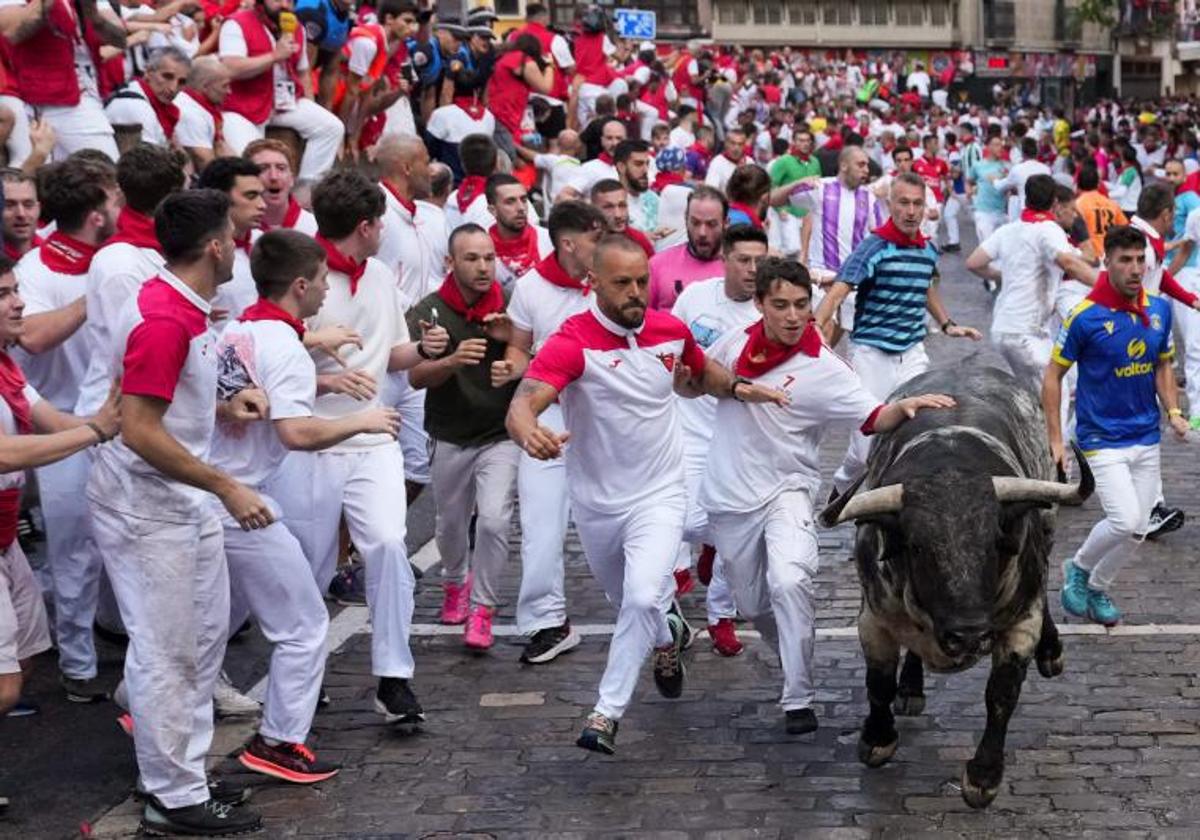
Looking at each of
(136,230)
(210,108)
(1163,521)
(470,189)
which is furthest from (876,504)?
(470,189)

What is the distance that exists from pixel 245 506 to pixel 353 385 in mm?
1119

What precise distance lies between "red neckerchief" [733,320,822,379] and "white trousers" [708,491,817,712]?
1.83ft

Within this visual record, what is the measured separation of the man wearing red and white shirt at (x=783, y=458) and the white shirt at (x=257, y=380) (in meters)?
1.89

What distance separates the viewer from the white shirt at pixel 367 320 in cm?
789

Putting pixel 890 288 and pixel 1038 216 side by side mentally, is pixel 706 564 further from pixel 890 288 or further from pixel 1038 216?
pixel 1038 216

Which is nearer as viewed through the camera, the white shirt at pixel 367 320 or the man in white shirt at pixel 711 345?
the white shirt at pixel 367 320

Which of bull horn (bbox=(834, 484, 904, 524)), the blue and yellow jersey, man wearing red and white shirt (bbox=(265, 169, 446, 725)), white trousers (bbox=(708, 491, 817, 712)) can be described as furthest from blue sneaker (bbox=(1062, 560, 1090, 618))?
man wearing red and white shirt (bbox=(265, 169, 446, 725))

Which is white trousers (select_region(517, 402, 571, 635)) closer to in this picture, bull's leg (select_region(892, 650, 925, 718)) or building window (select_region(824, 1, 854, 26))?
bull's leg (select_region(892, 650, 925, 718))

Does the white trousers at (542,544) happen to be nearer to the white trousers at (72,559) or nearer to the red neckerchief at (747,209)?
the white trousers at (72,559)

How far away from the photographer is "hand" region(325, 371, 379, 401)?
7.30 m

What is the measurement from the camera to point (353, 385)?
7340 mm

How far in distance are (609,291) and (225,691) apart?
2.44 m

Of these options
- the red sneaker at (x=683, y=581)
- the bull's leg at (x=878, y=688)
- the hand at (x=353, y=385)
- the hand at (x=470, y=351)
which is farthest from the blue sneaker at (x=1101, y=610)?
the hand at (x=353, y=385)

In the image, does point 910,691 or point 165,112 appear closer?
point 910,691
